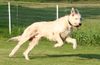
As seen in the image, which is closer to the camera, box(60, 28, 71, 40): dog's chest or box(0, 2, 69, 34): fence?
box(60, 28, 71, 40): dog's chest

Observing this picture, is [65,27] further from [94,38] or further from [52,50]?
[94,38]

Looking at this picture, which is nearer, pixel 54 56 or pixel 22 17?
pixel 54 56

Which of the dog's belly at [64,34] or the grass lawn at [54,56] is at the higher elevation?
the dog's belly at [64,34]

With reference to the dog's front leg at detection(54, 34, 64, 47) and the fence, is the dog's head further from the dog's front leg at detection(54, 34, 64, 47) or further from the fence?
the fence

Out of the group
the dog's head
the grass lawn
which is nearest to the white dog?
the dog's head

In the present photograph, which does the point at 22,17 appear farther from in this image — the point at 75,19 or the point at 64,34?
the point at 75,19

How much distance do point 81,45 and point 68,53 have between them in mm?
2891

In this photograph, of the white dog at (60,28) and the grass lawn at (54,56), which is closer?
the white dog at (60,28)

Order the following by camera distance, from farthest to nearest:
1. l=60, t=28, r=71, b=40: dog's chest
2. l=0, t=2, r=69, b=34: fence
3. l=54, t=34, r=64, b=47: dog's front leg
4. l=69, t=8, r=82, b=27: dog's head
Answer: l=0, t=2, r=69, b=34: fence < l=60, t=28, r=71, b=40: dog's chest < l=69, t=8, r=82, b=27: dog's head < l=54, t=34, r=64, b=47: dog's front leg

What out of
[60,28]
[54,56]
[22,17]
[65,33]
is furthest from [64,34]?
[22,17]

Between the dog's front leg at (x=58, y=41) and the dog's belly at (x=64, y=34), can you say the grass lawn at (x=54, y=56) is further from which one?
the dog's belly at (x=64, y=34)

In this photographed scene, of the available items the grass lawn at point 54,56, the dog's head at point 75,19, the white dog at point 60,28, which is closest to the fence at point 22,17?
the grass lawn at point 54,56

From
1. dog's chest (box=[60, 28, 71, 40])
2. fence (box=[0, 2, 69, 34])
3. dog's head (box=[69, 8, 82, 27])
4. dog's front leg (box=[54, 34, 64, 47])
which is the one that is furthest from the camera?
fence (box=[0, 2, 69, 34])

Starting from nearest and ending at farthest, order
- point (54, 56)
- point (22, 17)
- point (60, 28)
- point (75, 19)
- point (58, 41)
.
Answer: point (58, 41), point (75, 19), point (60, 28), point (54, 56), point (22, 17)
